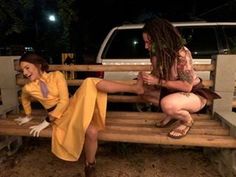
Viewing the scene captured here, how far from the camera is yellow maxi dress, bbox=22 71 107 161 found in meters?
2.58

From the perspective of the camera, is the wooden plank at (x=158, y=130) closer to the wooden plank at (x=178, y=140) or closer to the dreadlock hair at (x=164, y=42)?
the wooden plank at (x=178, y=140)

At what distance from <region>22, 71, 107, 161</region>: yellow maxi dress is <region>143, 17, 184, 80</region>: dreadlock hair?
657mm

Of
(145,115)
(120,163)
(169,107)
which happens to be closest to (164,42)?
(169,107)

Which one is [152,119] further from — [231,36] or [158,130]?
[231,36]

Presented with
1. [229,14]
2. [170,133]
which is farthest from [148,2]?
[170,133]

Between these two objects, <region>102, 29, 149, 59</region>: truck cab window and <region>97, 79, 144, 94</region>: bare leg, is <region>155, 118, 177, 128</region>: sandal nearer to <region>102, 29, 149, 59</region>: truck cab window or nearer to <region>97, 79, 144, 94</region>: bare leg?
<region>97, 79, 144, 94</region>: bare leg

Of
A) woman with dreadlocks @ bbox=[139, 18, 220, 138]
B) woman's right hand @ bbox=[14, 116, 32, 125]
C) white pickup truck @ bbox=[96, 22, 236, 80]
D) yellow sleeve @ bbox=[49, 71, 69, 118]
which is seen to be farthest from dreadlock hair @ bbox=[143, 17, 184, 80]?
white pickup truck @ bbox=[96, 22, 236, 80]

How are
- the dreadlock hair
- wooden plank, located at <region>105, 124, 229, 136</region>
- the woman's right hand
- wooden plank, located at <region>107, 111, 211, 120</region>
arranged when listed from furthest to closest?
1. wooden plank, located at <region>107, 111, 211, 120</region>
2. the woman's right hand
3. wooden plank, located at <region>105, 124, 229, 136</region>
4. the dreadlock hair

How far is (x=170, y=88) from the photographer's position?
255 cm

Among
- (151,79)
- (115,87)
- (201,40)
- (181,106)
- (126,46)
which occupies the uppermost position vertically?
(201,40)

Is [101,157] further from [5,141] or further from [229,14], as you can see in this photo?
[229,14]

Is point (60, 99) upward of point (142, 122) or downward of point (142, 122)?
upward

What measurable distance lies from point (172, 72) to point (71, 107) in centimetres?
105

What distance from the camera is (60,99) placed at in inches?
112
